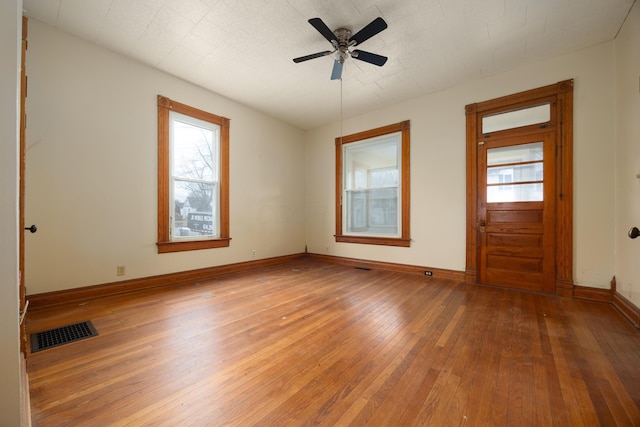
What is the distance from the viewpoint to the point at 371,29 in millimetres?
2363

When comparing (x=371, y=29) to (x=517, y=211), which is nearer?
(x=371, y=29)

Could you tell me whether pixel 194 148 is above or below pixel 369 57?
below

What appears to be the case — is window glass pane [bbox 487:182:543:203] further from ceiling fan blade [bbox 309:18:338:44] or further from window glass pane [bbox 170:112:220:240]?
window glass pane [bbox 170:112:220:240]

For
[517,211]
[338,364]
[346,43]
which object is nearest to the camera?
[338,364]

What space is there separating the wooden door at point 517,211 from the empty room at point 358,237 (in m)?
0.03

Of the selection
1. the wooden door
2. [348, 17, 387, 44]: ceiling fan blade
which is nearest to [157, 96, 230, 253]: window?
[348, 17, 387, 44]: ceiling fan blade

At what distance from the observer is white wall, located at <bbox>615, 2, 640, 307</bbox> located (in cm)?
232

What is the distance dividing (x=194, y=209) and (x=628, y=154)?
17.3ft

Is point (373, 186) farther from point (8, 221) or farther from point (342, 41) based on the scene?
point (8, 221)

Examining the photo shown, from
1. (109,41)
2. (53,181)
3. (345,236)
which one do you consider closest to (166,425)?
(53,181)

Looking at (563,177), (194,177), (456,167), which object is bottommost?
(563,177)

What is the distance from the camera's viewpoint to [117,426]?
114 cm

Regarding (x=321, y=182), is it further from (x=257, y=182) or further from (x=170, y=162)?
(x=170, y=162)

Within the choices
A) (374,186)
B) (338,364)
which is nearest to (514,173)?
(374,186)
